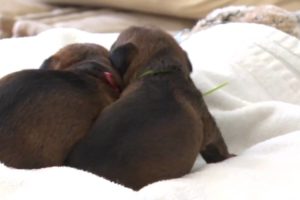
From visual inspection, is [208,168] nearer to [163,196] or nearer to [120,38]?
[163,196]

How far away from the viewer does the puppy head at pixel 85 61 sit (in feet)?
3.34

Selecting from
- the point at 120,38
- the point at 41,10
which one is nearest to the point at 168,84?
the point at 120,38

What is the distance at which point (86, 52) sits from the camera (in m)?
1.11

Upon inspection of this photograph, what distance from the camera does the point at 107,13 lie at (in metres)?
1.79

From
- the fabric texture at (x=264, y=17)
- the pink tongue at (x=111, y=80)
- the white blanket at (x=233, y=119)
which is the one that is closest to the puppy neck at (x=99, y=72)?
the pink tongue at (x=111, y=80)

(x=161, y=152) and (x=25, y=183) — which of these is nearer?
(x=25, y=183)

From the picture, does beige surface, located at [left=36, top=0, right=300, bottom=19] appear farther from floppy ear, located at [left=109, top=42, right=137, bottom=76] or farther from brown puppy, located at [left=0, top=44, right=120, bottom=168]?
brown puppy, located at [left=0, top=44, right=120, bottom=168]

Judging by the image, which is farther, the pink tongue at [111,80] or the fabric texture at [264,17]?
the fabric texture at [264,17]

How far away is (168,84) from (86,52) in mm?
230

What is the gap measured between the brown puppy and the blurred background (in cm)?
77

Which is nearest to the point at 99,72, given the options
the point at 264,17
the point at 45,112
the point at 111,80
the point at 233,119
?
the point at 111,80

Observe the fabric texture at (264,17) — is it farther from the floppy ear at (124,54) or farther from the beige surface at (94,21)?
the floppy ear at (124,54)

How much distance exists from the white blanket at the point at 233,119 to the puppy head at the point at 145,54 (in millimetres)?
163

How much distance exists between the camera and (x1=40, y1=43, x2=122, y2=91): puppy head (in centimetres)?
102
